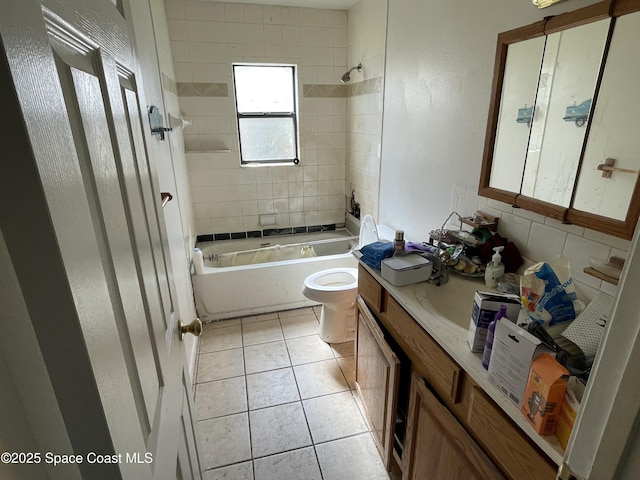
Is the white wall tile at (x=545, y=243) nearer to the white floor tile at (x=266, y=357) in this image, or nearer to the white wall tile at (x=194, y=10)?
the white floor tile at (x=266, y=357)

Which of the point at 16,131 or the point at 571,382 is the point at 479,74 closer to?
the point at 571,382

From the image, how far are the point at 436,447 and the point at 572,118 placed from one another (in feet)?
3.71

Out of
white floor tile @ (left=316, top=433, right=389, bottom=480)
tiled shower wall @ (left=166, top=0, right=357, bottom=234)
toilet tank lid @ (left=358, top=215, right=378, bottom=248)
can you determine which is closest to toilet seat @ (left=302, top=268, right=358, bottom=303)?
toilet tank lid @ (left=358, top=215, right=378, bottom=248)

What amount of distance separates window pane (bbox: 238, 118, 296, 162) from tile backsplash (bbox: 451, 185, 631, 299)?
220 cm

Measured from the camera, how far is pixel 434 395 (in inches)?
42.8

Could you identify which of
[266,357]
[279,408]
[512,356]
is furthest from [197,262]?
[512,356]

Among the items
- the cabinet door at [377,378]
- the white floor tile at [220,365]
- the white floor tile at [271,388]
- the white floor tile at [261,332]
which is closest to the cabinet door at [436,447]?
the cabinet door at [377,378]

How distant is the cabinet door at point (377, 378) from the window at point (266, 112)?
2.16 meters

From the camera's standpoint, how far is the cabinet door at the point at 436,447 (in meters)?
0.90

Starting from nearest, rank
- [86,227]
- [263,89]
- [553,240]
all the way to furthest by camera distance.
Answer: [86,227]
[553,240]
[263,89]

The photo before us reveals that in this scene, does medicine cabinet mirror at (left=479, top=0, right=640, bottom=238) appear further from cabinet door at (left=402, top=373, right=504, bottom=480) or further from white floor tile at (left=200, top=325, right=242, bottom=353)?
white floor tile at (left=200, top=325, right=242, bottom=353)

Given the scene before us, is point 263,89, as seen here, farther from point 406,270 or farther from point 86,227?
point 86,227

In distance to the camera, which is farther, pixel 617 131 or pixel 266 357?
pixel 266 357

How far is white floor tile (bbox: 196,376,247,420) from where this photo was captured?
1.91 metres
